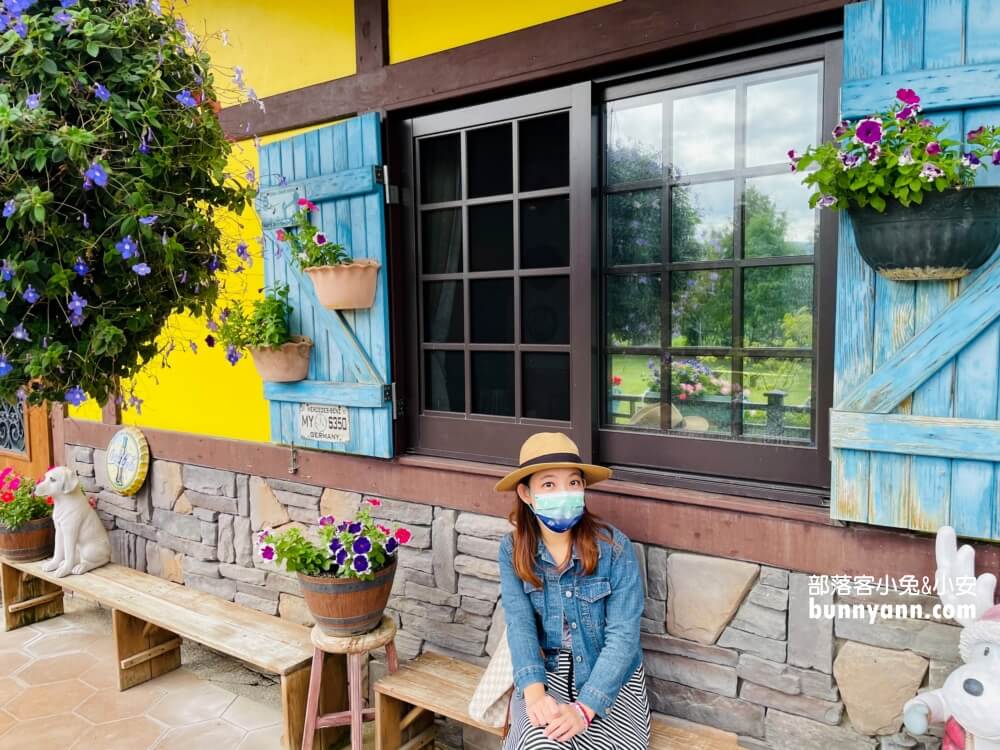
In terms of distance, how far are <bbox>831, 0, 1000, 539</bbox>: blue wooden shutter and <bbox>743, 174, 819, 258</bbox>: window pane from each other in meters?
0.25

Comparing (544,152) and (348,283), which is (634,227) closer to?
(544,152)

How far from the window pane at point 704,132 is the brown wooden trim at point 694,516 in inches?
41.7

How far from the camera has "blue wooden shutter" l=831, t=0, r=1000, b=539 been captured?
1.79 meters

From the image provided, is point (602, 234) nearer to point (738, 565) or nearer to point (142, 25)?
point (738, 565)

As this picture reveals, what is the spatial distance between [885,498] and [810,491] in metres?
0.26

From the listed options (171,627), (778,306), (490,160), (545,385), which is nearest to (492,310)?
(545,385)

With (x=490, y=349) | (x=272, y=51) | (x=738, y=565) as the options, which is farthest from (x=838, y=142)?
(x=272, y=51)

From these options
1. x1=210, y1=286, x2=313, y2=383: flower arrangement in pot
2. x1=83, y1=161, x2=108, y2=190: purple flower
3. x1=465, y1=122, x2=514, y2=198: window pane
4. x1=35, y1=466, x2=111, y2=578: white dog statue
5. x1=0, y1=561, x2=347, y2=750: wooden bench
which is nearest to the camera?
x1=83, y1=161, x2=108, y2=190: purple flower

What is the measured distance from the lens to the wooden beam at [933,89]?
5.76ft

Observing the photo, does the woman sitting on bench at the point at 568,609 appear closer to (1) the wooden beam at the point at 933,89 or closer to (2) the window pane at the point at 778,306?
(2) the window pane at the point at 778,306

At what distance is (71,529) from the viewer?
150 inches

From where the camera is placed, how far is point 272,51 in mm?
3285

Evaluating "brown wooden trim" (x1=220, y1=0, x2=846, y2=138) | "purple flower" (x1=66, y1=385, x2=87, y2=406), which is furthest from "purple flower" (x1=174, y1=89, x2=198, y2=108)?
"brown wooden trim" (x1=220, y1=0, x2=846, y2=138)

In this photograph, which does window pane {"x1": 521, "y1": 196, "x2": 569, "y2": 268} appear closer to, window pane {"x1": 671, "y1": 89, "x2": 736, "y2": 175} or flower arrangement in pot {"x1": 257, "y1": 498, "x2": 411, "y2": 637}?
window pane {"x1": 671, "y1": 89, "x2": 736, "y2": 175}
